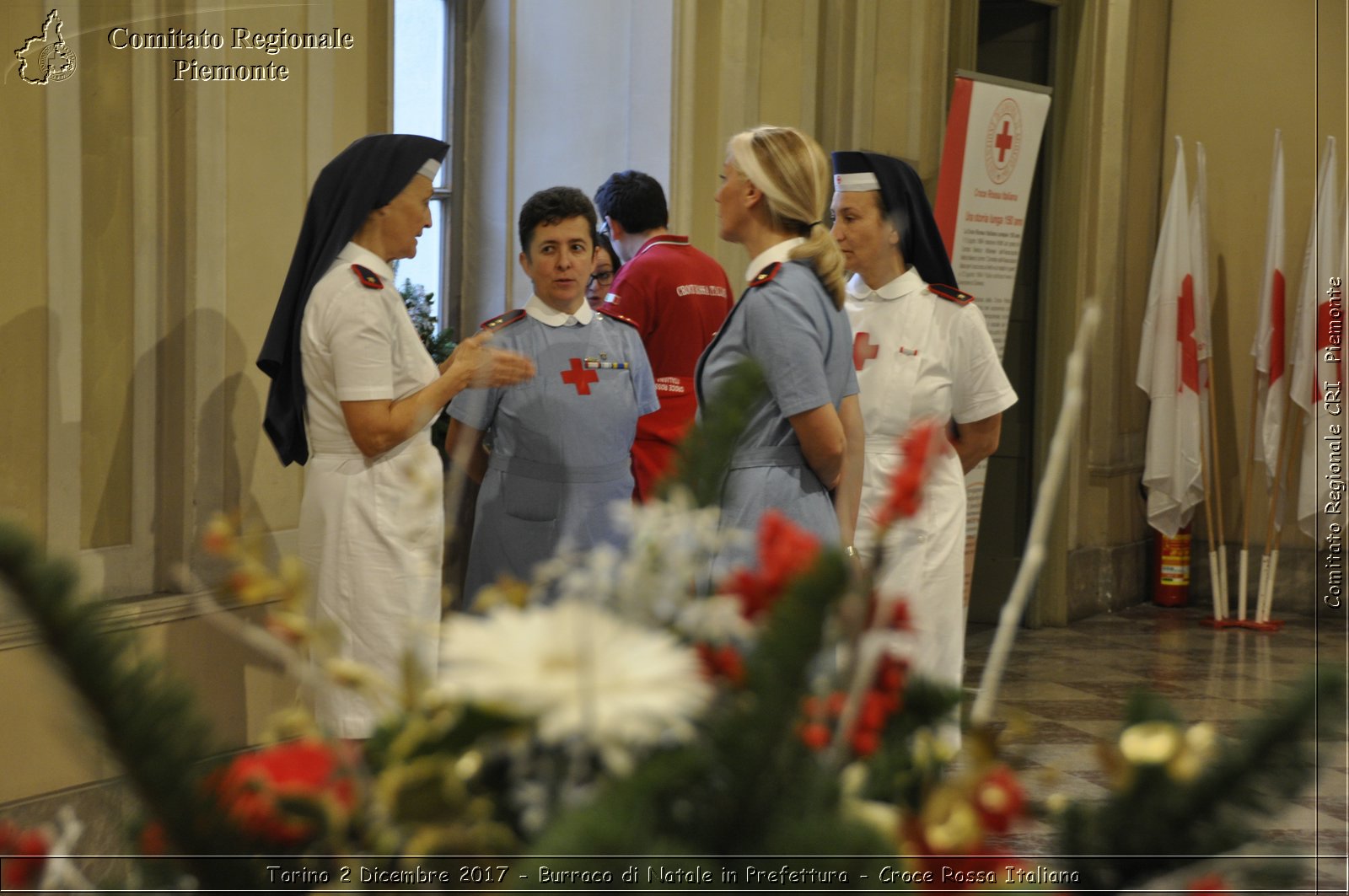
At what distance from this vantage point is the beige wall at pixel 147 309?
10.7 feet

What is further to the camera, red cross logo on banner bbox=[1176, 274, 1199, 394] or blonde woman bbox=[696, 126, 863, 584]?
red cross logo on banner bbox=[1176, 274, 1199, 394]

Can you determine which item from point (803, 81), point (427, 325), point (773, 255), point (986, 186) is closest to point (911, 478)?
point (773, 255)

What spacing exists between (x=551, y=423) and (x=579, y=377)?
0.14 m

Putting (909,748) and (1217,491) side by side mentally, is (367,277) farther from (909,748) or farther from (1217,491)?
(1217,491)

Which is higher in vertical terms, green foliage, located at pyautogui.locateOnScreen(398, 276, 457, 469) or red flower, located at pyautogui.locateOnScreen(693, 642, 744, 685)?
green foliage, located at pyautogui.locateOnScreen(398, 276, 457, 469)

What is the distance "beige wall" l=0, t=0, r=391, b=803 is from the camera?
3.26 metres

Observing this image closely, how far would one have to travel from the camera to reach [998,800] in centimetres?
62

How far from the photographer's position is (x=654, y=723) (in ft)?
1.88

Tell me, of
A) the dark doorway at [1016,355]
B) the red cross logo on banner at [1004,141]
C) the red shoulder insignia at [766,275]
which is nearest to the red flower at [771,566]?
the red shoulder insignia at [766,275]

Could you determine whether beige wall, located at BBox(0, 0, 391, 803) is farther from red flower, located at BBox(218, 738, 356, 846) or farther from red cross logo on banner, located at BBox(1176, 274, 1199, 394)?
red cross logo on banner, located at BBox(1176, 274, 1199, 394)

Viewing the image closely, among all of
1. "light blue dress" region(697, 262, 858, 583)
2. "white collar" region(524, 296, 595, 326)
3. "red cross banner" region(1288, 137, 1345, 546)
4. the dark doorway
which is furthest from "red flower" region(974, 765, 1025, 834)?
"red cross banner" region(1288, 137, 1345, 546)

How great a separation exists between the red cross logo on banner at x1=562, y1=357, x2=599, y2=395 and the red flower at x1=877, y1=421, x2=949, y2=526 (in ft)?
9.35

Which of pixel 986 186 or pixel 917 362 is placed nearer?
pixel 917 362

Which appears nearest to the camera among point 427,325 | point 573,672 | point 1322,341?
point 573,672
